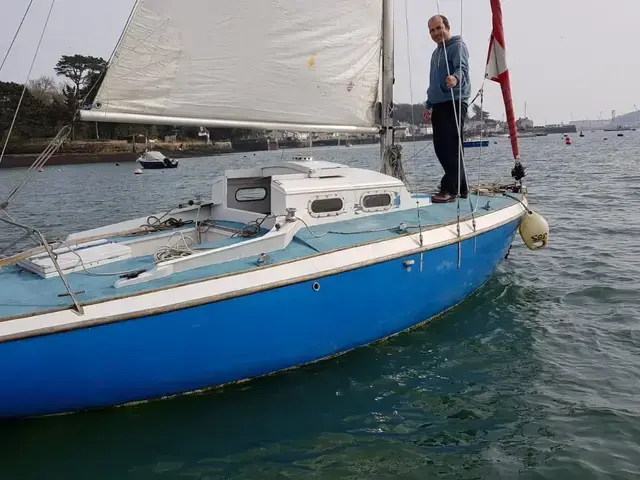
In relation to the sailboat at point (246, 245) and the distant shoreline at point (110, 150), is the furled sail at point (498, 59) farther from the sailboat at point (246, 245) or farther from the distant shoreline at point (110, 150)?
the distant shoreline at point (110, 150)

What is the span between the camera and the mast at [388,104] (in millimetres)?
8672

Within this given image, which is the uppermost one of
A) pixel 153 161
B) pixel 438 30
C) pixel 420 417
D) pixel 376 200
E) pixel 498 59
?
pixel 438 30

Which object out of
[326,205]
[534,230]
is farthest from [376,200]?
[534,230]

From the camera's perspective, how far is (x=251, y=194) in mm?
8414

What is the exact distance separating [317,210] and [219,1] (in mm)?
2760

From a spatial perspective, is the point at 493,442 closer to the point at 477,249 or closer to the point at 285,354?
the point at 285,354

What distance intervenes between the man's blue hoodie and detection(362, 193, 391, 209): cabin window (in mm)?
1887

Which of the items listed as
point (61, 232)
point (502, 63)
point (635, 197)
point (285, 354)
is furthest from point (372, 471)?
point (635, 197)

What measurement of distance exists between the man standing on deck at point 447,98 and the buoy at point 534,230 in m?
1.09

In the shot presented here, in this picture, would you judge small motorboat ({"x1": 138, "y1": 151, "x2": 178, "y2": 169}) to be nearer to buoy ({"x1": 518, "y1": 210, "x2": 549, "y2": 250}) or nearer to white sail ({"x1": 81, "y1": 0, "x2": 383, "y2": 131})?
white sail ({"x1": 81, "y1": 0, "x2": 383, "y2": 131})

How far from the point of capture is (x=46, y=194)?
101ft

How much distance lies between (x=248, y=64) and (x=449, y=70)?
3050 mm

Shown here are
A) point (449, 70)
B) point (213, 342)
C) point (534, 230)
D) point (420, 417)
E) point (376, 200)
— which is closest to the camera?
point (213, 342)

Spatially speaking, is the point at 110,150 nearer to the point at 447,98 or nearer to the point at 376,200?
the point at 447,98
